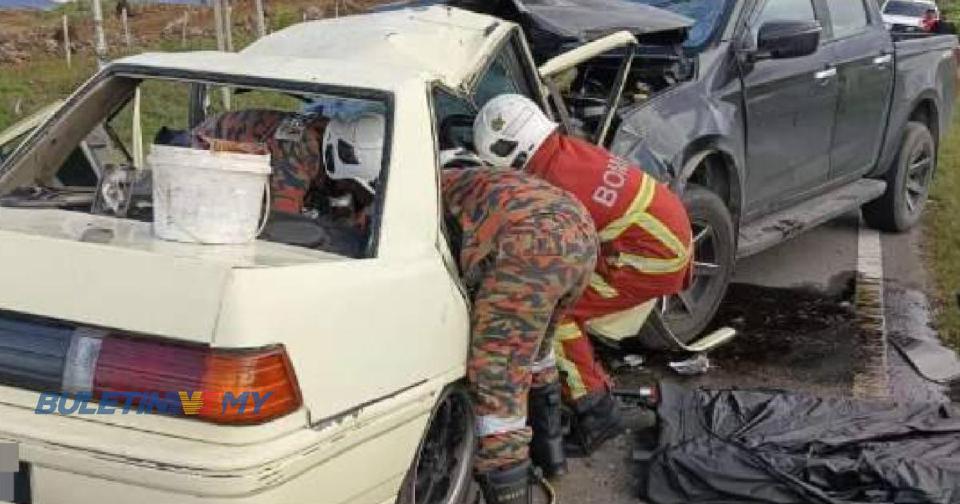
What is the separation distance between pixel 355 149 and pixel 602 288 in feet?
4.08

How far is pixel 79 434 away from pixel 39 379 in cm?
18

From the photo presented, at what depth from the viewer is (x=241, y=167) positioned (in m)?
2.75

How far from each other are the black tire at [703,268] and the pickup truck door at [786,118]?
48 centimetres

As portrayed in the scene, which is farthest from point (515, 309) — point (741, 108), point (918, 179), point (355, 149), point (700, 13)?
point (918, 179)

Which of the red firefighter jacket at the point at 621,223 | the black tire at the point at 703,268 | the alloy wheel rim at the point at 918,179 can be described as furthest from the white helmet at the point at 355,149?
the alloy wheel rim at the point at 918,179

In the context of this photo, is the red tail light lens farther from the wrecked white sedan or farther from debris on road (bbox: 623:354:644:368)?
debris on road (bbox: 623:354:644:368)

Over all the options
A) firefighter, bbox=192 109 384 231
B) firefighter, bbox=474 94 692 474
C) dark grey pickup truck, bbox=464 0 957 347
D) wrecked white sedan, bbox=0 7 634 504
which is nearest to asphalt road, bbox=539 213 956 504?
firefighter, bbox=474 94 692 474

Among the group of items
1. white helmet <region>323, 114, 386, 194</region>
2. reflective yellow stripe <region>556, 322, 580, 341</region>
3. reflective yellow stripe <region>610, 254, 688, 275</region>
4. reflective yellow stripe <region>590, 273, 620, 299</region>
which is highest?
white helmet <region>323, 114, 386, 194</region>

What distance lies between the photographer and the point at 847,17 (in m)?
6.92

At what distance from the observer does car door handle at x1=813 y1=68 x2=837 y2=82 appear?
247 inches

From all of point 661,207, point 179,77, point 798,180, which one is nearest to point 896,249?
point 798,180

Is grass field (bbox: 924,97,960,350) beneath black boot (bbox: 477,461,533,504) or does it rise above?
beneath

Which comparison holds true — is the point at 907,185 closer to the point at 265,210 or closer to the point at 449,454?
the point at 449,454

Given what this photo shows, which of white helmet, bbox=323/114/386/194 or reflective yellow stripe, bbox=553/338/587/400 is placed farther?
reflective yellow stripe, bbox=553/338/587/400
